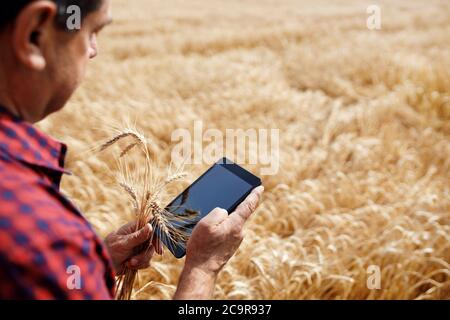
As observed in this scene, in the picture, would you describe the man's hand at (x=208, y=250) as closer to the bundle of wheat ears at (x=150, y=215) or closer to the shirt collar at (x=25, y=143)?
the bundle of wheat ears at (x=150, y=215)

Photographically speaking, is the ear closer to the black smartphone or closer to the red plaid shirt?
the red plaid shirt

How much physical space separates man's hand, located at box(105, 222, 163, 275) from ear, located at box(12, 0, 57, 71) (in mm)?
600

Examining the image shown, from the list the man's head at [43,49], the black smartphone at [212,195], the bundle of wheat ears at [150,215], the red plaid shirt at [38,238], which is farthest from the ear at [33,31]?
the black smartphone at [212,195]

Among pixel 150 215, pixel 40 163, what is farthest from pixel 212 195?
pixel 40 163

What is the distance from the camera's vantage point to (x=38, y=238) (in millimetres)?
709

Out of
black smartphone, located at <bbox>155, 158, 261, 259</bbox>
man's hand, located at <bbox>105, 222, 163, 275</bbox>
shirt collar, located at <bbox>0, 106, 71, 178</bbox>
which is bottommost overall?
man's hand, located at <bbox>105, 222, 163, 275</bbox>

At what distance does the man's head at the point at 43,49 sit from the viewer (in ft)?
2.64

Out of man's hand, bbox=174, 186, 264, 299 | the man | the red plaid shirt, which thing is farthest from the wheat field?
the red plaid shirt

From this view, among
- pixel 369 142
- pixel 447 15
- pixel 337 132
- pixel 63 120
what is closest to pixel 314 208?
pixel 369 142

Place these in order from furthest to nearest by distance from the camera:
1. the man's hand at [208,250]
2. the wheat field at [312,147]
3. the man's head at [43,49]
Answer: the wheat field at [312,147] → the man's hand at [208,250] → the man's head at [43,49]

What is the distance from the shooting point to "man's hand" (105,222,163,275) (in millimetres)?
1350

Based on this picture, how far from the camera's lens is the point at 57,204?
0.77m

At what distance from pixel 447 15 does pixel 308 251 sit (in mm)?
11227

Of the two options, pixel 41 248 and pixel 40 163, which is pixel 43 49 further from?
pixel 41 248
